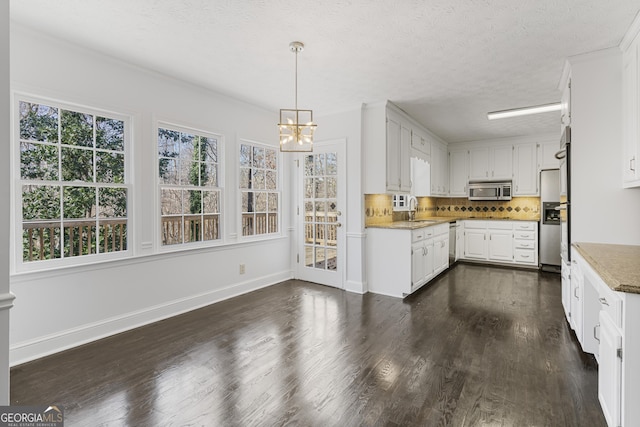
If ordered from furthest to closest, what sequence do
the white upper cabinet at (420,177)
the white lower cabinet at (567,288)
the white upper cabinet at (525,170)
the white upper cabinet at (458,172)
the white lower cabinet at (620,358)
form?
the white upper cabinet at (458,172) < the white upper cabinet at (525,170) < the white upper cabinet at (420,177) < the white lower cabinet at (567,288) < the white lower cabinet at (620,358)

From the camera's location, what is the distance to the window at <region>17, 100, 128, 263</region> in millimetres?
2652

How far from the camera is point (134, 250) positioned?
10.7 feet

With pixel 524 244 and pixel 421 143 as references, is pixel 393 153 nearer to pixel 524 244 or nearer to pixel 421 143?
pixel 421 143

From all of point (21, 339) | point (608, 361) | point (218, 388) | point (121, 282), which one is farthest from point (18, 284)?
point (608, 361)

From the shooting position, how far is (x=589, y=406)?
1.98 meters

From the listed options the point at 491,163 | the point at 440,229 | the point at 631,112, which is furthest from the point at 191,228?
the point at 491,163

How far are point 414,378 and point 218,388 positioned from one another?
1.37 m

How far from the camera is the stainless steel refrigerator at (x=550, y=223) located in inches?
221

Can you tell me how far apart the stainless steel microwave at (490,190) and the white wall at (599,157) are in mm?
3829

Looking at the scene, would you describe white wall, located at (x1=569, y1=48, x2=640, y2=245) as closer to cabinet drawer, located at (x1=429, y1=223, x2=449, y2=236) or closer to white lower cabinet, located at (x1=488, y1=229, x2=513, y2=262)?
cabinet drawer, located at (x1=429, y1=223, x2=449, y2=236)

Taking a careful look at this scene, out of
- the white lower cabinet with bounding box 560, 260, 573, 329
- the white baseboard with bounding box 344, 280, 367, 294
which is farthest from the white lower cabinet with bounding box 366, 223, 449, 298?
the white lower cabinet with bounding box 560, 260, 573, 329

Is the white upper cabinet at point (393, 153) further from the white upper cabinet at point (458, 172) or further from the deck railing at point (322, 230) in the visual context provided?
the white upper cabinet at point (458, 172)

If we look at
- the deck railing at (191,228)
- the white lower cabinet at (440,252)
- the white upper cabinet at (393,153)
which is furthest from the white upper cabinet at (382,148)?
the deck railing at (191,228)

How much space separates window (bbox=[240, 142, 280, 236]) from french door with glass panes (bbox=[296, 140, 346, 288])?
1.41 feet
